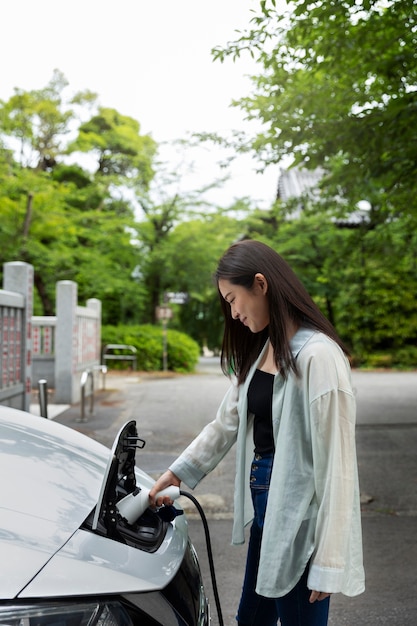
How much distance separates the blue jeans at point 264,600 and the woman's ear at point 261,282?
1.72 feet

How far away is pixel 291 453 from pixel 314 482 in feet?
0.33

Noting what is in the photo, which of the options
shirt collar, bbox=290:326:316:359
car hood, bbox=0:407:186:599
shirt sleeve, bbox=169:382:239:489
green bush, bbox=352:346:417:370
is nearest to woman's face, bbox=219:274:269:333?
shirt collar, bbox=290:326:316:359

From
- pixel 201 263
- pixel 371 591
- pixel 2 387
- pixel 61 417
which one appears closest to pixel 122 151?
pixel 201 263

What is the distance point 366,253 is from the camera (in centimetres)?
1552

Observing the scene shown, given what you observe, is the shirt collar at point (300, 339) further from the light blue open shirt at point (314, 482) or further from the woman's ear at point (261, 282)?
the woman's ear at point (261, 282)

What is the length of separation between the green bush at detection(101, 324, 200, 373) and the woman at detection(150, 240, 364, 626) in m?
20.4

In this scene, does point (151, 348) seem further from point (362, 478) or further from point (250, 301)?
point (250, 301)

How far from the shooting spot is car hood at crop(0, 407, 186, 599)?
1434 mm

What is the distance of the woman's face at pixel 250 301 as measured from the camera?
206 cm

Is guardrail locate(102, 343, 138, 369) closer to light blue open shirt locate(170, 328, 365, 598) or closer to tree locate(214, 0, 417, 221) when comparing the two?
tree locate(214, 0, 417, 221)

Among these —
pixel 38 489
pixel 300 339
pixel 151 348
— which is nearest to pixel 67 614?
pixel 38 489

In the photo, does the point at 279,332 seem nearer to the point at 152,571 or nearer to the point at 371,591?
the point at 152,571

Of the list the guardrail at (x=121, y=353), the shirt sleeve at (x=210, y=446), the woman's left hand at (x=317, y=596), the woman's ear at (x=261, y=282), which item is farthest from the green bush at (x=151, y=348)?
the woman's left hand at (x=317, y=596)

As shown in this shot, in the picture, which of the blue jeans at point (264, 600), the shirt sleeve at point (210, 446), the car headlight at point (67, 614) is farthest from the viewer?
the shirt sleeve at point (210, 446)
